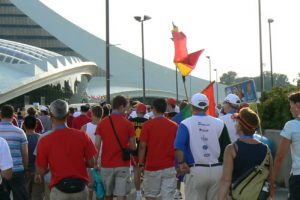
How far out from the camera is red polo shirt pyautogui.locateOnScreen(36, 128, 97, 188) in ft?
21.7

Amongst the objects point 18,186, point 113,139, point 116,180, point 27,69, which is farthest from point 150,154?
point 27,69

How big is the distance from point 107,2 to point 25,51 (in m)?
51.4

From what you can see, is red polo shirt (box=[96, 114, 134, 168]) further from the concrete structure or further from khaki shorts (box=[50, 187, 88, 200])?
the concrete structure

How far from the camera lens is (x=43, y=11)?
104 m

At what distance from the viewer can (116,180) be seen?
938 cm

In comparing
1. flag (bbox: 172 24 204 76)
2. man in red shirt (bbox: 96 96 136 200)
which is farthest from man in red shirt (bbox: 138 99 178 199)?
flag (bbox: 172 24 204 76)

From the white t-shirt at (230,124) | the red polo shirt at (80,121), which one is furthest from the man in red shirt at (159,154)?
the red polo shirt at (80,121)

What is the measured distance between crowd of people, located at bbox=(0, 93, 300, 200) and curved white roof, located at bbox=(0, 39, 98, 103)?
48.6 m

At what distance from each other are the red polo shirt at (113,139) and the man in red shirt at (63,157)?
8.18 ft

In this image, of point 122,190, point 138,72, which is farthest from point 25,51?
point 122,190

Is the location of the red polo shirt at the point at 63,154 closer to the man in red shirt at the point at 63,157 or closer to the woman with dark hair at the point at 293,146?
the man in red shirt at the point at 63,157

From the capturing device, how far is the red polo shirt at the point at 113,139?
30.3 ft

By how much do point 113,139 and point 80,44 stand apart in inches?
3737

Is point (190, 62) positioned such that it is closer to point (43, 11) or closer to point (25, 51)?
point (25, 51)
